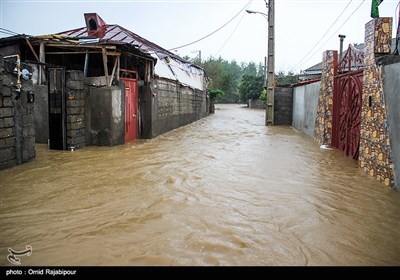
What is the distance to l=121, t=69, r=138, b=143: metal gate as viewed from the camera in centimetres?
977

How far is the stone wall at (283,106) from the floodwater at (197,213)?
1098cm

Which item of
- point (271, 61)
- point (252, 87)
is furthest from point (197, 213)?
point (252, 87)

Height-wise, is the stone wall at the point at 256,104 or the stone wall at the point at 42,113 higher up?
the stone wall at the point at 256,104

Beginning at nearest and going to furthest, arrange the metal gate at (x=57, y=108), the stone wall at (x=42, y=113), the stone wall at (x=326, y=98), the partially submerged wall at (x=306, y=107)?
1. the metal gate at (x=57, y=108)
2. the stone wall at (x=42, y=113)
3. the stone wall at (x=326, y=98)
4. the partially submerged wall at (x=306, y=107)

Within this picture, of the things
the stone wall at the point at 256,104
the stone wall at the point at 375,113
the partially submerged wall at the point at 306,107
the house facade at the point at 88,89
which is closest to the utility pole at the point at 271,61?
the partially submerged wall at the point at 306,107

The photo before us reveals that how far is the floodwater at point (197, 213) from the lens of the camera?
275 cm

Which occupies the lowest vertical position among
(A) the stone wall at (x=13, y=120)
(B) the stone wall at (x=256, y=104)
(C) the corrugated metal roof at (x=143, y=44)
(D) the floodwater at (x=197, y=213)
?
(D) the floodwater at (x=197, y=213)

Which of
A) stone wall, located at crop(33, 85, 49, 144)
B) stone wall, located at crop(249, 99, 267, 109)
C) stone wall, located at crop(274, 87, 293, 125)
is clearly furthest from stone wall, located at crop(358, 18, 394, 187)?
stone wall, located at crop(249, 99, 267, 109)

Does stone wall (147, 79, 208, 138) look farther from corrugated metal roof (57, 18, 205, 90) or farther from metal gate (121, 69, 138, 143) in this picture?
metal gate (121, 69, 138, 143)

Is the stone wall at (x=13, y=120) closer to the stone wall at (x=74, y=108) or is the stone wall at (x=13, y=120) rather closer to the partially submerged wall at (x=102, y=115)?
the stone wall at (x=74, y=108)

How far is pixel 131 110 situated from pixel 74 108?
2.20m

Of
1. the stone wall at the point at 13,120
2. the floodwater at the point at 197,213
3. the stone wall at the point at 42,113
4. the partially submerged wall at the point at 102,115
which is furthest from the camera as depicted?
the stone wall at the point at 42,113

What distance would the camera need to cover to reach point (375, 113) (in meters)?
5.55
